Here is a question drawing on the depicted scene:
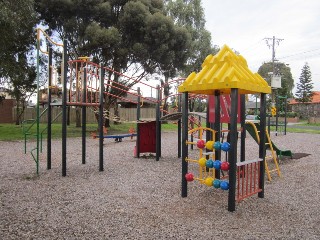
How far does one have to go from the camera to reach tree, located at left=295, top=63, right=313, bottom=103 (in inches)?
1861

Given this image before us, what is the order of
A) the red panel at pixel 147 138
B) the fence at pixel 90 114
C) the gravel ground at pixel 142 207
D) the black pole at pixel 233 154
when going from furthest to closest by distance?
the fence at pixel 90 114 < the red panel at pixel 147 138 < the black pole at pixel 233 154 < the gravel ground at pixel 142 207

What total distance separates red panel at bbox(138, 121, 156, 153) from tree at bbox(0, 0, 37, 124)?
801cm

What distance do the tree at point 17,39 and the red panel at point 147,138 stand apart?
8.01 m

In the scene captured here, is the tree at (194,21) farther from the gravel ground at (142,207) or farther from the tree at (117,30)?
the gravel ground at (142,207)

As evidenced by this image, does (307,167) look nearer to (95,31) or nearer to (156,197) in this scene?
(156,197)

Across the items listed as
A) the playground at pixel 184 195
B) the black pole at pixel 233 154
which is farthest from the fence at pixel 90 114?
the black pole at pixel 233 154

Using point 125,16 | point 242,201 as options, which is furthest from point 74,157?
point 125,16

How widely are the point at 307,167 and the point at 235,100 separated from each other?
4397mm

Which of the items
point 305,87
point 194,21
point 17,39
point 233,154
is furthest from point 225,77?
point 305,87

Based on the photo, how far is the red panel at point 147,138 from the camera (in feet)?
29.6

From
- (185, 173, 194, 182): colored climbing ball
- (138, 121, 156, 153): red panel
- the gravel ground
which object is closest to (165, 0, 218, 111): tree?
(138, 121, 156, 153): red panel

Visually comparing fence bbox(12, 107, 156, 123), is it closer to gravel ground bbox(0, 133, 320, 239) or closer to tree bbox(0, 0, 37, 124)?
tree bbox(0, 0, 37, 124)

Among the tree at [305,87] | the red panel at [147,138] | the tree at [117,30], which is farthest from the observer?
the tree at [305,87]

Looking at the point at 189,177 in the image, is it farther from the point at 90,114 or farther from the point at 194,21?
the point at 90,114
